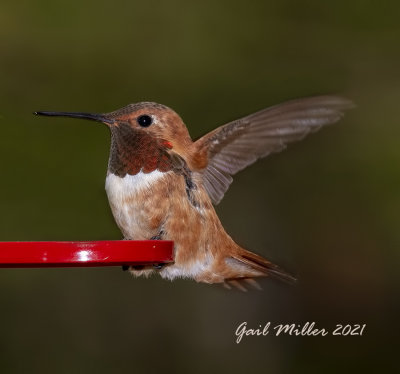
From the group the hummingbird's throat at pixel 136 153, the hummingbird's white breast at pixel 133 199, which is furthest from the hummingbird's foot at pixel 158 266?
the hummingbird's throat at pixel 136 153

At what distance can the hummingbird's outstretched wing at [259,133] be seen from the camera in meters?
3.46

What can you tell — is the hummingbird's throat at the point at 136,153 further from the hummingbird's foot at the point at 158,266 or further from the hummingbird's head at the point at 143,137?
the hummingbird's foot at the point at 158,266

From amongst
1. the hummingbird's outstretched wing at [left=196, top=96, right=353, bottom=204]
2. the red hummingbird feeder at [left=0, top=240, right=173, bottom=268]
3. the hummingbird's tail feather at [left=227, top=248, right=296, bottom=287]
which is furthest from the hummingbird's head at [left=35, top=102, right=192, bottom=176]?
the red hummingbird feeder at [left=0, top=240, right=173, bottom=268]

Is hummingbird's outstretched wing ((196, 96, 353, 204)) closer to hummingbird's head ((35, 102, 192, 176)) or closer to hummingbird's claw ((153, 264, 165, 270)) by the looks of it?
hummingbird's head ((35, 102, 192, 176))

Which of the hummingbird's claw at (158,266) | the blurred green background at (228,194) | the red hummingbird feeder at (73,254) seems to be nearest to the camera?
the red hummingbird feeder at (73,254)

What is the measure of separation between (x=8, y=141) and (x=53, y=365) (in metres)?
2.18

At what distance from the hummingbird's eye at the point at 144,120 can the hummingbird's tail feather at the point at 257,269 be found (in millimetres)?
741

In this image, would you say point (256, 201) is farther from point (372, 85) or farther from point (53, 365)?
point (53, 365)

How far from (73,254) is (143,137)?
3.77ft

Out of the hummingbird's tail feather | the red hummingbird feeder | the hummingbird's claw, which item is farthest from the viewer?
the hummingbird's tail feather

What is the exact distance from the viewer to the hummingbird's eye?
3.65 m

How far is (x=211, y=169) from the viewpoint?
3934 mm

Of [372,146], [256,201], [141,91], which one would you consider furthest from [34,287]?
[372,146]

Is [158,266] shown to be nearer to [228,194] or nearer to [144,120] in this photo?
[144,120]
